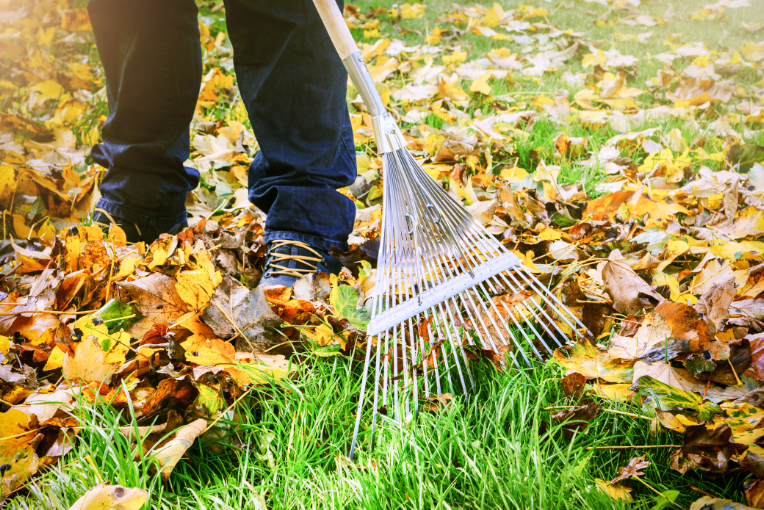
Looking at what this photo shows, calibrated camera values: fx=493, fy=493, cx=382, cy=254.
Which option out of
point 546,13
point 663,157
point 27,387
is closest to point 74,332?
point 27,387

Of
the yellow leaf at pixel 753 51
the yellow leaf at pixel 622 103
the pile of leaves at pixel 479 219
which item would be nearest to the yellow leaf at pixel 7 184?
the pile of leaves at pixel 479 219

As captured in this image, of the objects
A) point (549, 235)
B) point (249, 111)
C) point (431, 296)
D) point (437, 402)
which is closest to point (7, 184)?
point (249, 111)

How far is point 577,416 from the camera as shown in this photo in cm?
87

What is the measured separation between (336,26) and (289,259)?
597mm

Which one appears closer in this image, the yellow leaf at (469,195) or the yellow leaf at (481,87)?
the yellow leaf at (469,195)

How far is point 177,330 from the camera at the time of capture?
3.52 feet

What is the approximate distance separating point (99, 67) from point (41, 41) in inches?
24.9

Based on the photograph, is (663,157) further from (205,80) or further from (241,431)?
(205,80)

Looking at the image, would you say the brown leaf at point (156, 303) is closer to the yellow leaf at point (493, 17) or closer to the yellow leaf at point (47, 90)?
the yellow leaf at point (47, 90)

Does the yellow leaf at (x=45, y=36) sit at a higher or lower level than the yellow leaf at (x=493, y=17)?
lower

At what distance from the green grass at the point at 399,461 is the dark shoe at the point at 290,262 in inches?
15.3

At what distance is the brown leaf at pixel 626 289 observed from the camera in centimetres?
106

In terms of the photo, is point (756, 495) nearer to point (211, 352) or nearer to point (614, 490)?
point (614, 490)

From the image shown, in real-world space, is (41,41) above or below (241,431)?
above
